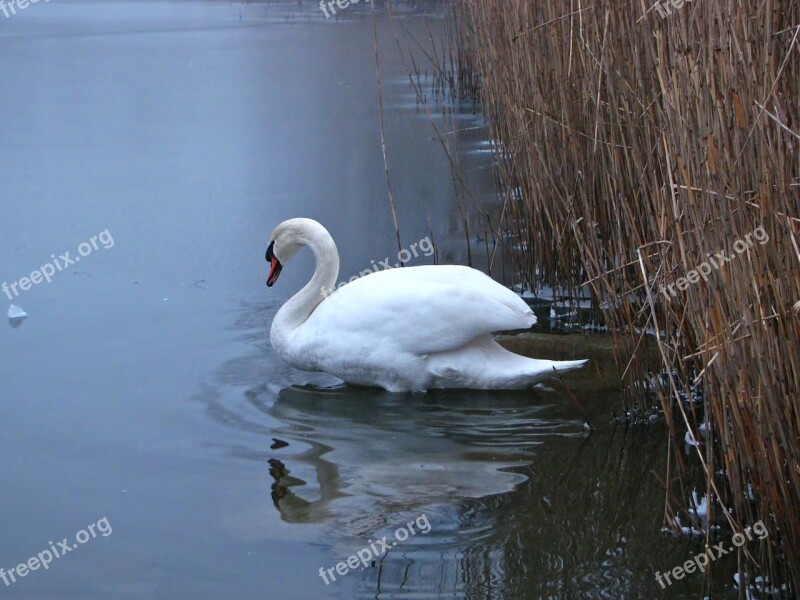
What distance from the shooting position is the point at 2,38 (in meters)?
19.3

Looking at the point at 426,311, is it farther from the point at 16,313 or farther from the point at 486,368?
the point at 16,313

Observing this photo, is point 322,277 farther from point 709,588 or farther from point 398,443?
point 709,588

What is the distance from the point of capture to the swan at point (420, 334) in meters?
4.71

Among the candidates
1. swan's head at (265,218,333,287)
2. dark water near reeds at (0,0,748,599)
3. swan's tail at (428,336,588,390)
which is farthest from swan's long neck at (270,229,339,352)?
swan's tail at (428,336,588,390)

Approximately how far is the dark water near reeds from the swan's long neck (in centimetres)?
21

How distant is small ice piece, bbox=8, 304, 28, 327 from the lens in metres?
5.85

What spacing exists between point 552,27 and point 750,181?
2426 mm

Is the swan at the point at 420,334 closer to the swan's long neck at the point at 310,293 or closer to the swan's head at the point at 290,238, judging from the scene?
the swan's long neck at the point at 310,293

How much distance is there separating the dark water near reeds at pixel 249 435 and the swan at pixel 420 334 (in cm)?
11

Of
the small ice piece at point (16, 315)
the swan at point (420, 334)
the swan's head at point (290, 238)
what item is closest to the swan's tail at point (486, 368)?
the swan at point (420, 334)

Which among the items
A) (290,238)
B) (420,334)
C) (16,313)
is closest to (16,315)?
(16,313)

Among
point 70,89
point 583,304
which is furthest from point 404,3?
point 583,304

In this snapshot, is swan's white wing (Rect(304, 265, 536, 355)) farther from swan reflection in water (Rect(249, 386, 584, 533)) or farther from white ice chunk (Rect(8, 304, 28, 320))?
white ice chunk (Rect(8, 304, 28, 320))

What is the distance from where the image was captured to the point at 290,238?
5395 millimetres
